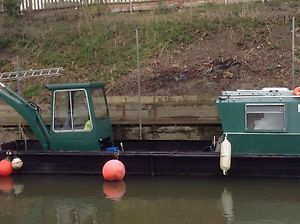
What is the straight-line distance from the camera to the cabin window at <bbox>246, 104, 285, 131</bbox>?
39.3 ft

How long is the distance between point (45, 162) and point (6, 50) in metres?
8.46

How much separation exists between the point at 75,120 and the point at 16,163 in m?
1.64

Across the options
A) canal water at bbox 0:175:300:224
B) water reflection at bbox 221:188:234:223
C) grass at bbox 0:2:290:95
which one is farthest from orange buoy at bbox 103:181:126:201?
grass at bbox 0:2:290:95

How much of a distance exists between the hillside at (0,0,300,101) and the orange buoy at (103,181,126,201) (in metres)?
4.64

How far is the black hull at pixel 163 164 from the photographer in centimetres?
1188

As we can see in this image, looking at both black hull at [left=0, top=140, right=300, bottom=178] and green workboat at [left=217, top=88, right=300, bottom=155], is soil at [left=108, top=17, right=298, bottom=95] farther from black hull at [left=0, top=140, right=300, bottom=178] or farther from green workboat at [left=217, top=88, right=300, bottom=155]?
green workboat at [left=217, top=88, right=300, bottom=155]

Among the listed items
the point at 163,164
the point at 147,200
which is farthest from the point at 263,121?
the point at 147,200

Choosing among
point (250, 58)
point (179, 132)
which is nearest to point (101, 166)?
point (179, 132)

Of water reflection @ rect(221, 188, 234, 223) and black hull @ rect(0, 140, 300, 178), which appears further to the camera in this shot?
black hull @ rect(0, 140, 300, 178)

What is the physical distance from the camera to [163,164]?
40.8ft

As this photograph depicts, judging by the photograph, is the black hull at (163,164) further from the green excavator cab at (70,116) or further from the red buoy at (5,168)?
the green excavator cab at (70,116)

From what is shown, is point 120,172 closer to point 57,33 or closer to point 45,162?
point 45,162

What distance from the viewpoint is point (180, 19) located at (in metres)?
19.5

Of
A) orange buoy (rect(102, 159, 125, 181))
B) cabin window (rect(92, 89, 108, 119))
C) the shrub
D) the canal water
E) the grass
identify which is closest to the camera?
the canal water
